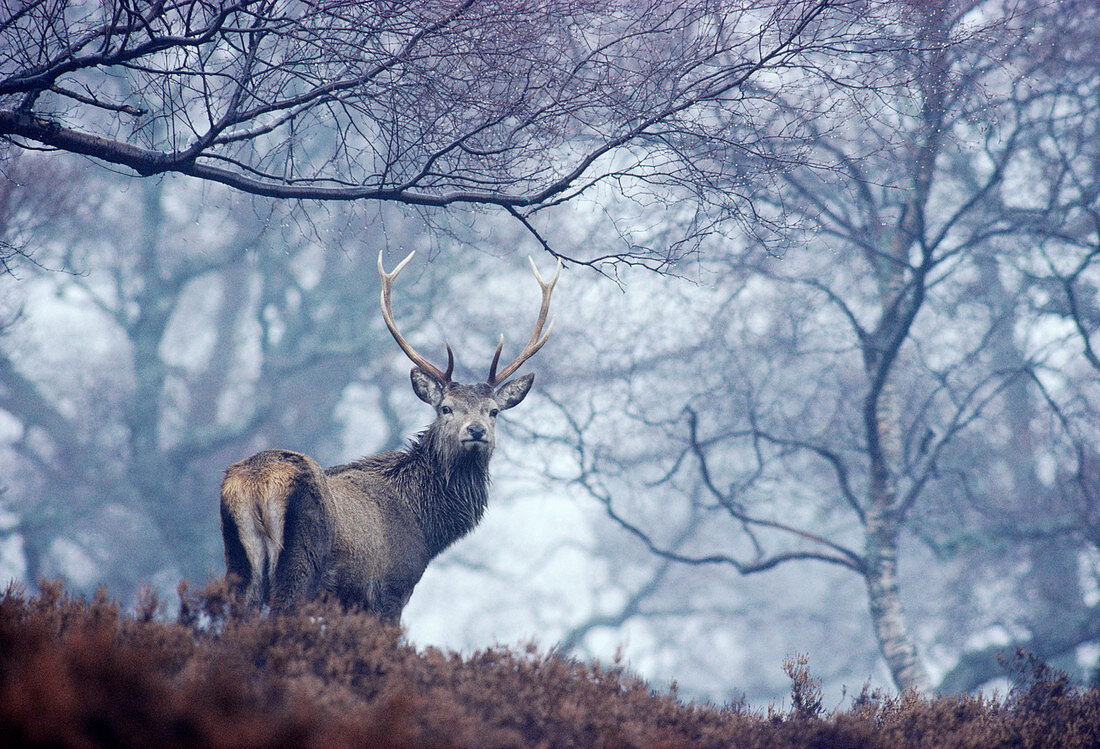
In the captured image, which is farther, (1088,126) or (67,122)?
(1088,126)

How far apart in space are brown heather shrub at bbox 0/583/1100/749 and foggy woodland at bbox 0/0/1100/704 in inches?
23.4

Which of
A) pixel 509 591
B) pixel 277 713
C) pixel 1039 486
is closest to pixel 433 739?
pixel 277 713

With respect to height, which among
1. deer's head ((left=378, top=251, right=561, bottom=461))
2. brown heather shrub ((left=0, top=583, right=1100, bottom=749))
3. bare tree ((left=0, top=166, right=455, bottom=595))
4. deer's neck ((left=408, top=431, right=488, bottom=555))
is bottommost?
brown heather shrub ((left=0, top=583, right=1100, bottom=749))

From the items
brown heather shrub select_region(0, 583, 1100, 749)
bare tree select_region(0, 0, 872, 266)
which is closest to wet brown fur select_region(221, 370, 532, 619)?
brown heather shrub select_region(0, 583, 1100, 749)

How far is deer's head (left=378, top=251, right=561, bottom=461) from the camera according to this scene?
6.41m

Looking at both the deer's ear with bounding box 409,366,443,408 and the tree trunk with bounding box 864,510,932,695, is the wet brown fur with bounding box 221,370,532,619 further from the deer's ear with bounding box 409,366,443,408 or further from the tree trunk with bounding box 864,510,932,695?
the tree trunk with bounding box 864,510,932,695

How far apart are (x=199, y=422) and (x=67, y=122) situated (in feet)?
62.4

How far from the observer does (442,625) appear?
27812mm

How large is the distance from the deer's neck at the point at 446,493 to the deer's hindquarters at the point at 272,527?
4.41 ft

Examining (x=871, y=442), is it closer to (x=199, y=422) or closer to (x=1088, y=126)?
(x=1088, y=126)

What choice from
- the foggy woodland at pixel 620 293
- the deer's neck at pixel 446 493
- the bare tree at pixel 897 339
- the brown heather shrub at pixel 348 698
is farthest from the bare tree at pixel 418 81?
the brown heather shrub at pixel 348 698

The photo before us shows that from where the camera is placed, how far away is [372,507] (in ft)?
20.4

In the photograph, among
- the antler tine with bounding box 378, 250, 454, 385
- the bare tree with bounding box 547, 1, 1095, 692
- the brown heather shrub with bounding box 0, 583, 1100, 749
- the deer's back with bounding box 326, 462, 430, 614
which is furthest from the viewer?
the bare tree with bounding box 547, 1, 1095, 692

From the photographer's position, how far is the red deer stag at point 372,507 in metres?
5.07
